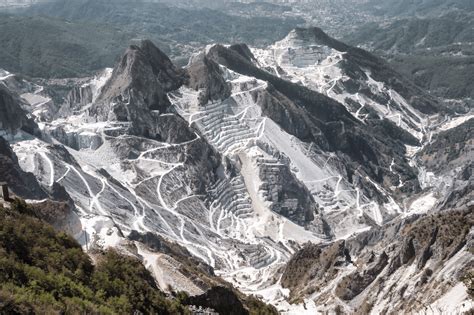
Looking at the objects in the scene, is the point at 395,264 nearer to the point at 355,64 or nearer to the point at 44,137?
the point at 44,137

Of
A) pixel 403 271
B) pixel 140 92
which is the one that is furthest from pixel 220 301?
pixel 140 92

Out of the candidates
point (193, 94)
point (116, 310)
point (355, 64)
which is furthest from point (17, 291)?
point (355, 64)

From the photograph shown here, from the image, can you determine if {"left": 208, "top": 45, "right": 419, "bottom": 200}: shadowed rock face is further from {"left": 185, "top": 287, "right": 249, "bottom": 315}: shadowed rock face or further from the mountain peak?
{"left": 185, "top": 287, "right": 249, "bottom": 315}: shadowed rock face

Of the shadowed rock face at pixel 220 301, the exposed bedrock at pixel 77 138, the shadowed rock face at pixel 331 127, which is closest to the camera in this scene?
the shadowed rock face at pixel 220 301

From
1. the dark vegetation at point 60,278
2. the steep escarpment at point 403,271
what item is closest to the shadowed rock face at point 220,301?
the dark vegetation at point 60,278

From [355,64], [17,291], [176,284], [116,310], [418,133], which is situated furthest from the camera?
[355,64]

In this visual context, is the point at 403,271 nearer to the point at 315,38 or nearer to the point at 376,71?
the point at 376,71

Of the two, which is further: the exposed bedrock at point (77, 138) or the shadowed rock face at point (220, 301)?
the exposed bedrock at point (77, 138)

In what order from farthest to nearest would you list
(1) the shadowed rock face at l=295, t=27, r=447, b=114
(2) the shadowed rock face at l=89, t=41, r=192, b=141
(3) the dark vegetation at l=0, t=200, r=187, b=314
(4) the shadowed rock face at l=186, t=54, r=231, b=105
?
(1) the shadowed rock face at l=295, t=27, r=447, b=114 < (4) the shadowed rock face at l=186, t=54, r=231, b=105 < (2) the shadowed rock face at l=89, t=41, r=192, b=141 < (3) the dark vegetation at l=0, t=200, r=187, b=314

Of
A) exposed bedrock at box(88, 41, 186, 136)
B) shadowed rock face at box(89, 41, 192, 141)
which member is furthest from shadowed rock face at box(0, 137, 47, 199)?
shadowed rock face at box(89, 41, 192, 141)

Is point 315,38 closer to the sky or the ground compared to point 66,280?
closer to the ground

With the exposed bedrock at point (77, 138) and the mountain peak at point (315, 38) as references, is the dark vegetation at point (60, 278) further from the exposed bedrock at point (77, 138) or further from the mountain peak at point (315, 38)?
the mountain peak at point (315, 38)
